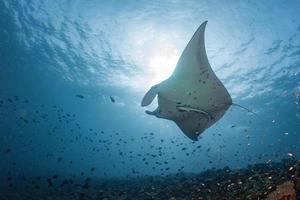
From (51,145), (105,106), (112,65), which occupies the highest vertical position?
(51,145)

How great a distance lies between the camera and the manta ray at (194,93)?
5707 mm

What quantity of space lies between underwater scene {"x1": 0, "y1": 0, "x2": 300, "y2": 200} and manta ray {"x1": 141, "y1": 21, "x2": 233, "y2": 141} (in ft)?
0.07

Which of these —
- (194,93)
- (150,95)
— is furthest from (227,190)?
(150,95)

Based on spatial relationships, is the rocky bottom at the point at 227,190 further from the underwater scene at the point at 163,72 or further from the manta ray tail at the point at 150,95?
the manta ray tail at the point at 150,95

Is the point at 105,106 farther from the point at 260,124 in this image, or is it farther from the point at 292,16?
the point at 292,16

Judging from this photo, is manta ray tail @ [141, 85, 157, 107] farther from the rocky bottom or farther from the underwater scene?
the rocky bottom

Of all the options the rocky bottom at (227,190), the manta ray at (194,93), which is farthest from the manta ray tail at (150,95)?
the rocky bottom at (227,190)

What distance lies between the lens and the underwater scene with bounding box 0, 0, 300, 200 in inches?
235

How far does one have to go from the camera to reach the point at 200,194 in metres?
9.00

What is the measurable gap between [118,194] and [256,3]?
46.1 feet

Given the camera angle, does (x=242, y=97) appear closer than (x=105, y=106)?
Yes

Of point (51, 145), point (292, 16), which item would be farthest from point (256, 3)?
point (51, 145)

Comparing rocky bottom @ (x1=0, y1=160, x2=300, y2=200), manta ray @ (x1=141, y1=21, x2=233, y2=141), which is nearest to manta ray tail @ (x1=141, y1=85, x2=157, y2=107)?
manta ray @ (x1=141, y1=21, x2=233, y2=141)

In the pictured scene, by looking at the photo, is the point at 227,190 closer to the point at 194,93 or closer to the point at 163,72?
the point at 194,93
